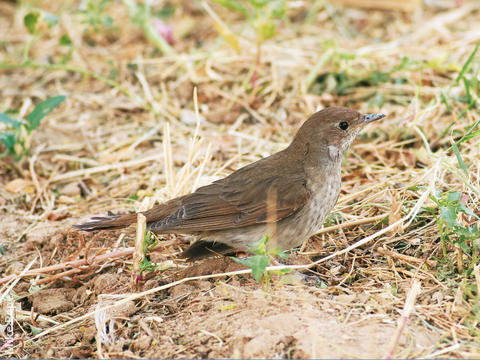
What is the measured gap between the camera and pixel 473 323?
3189mm

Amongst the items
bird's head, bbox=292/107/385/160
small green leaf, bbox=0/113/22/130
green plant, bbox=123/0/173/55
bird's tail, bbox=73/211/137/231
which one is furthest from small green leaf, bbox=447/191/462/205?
green plant, bbox=123/0/173/55

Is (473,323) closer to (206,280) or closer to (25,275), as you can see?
(206,280)

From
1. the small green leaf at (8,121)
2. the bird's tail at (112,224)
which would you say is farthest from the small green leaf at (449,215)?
the small green leaf at (8,121)

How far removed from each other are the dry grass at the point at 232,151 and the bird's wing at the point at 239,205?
0.29 metres

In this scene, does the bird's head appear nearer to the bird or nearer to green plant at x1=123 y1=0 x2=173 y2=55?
the bird

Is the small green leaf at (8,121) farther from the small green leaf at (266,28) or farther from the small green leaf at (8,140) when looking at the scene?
the small green leaf at (266,28)

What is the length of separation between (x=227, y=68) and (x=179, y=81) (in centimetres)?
49

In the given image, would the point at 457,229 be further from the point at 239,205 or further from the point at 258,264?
the point at 239,205

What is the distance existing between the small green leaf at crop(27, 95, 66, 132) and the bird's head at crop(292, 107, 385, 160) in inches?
83.5

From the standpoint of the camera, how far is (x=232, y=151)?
Result: 210 inches

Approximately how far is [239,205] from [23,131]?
2.28m

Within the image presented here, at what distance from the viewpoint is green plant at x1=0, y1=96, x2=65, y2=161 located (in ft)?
16.9

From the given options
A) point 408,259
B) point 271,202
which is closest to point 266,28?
point 271,202

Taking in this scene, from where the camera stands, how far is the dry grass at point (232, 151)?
3.54m
